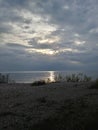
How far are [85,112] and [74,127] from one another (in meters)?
1.78

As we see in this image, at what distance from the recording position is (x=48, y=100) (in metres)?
12.7

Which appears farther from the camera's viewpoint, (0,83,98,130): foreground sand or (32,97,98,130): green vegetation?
(0,83,98,130): foreground sand

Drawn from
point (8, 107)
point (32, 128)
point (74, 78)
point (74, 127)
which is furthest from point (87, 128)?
point (74, 78)

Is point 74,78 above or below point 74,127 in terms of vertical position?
above

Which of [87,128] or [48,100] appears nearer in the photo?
[87,128]

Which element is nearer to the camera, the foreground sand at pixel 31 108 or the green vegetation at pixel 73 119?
Result: the green vegetation at pixel 73 119

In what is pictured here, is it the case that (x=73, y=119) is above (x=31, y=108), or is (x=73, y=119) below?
below

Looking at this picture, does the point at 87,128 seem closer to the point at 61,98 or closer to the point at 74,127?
the point at 74,127

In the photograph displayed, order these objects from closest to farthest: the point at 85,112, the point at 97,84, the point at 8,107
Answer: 1. the point at 85,112
2. the point at 8,107
3. the point at 97,84

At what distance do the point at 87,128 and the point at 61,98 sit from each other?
542 cm

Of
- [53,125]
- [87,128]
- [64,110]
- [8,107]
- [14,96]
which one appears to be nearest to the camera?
[87,128]

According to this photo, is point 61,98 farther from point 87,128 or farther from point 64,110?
point 87,128

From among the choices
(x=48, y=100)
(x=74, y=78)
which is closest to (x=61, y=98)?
(x=48, y=100)

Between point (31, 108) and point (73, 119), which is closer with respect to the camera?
point (73, 119)
